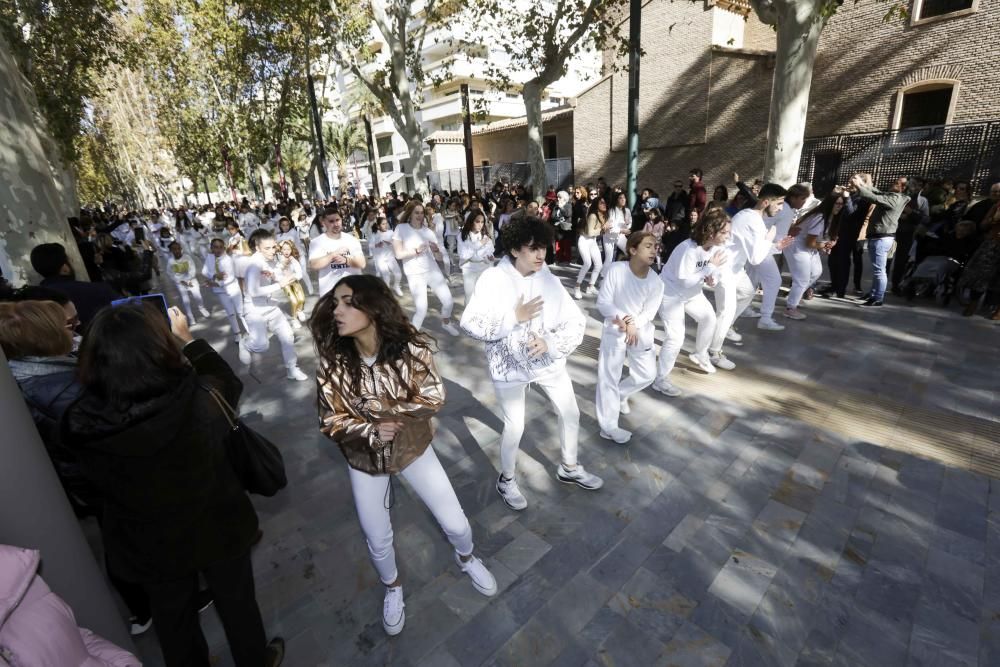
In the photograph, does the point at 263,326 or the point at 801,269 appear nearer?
the point at 263,326

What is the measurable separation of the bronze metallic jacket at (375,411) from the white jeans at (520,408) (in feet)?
3.21

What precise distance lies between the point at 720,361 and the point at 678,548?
3268mm

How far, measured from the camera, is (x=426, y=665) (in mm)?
2512

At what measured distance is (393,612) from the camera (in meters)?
2.70

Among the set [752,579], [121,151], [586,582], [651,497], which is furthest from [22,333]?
[121,151]

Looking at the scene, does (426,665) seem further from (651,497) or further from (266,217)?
(266,217)

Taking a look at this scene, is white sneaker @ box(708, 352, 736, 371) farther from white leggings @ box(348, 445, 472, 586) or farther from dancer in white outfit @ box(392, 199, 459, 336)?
white leggings @ box(348, 445, 472, 586)

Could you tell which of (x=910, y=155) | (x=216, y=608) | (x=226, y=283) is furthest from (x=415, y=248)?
(x=910, y=155)

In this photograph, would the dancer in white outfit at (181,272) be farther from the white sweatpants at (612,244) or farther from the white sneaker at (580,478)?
the white sneaker at (580,478)

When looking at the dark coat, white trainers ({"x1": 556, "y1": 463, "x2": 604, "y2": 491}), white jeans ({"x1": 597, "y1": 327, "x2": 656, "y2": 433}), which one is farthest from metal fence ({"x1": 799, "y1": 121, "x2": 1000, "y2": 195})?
the dark coat

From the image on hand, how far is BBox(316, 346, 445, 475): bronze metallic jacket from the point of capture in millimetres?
2340

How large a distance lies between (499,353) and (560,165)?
26.1 m

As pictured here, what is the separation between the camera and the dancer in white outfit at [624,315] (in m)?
4.04

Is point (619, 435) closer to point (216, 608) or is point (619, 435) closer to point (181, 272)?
point (216, 608)
